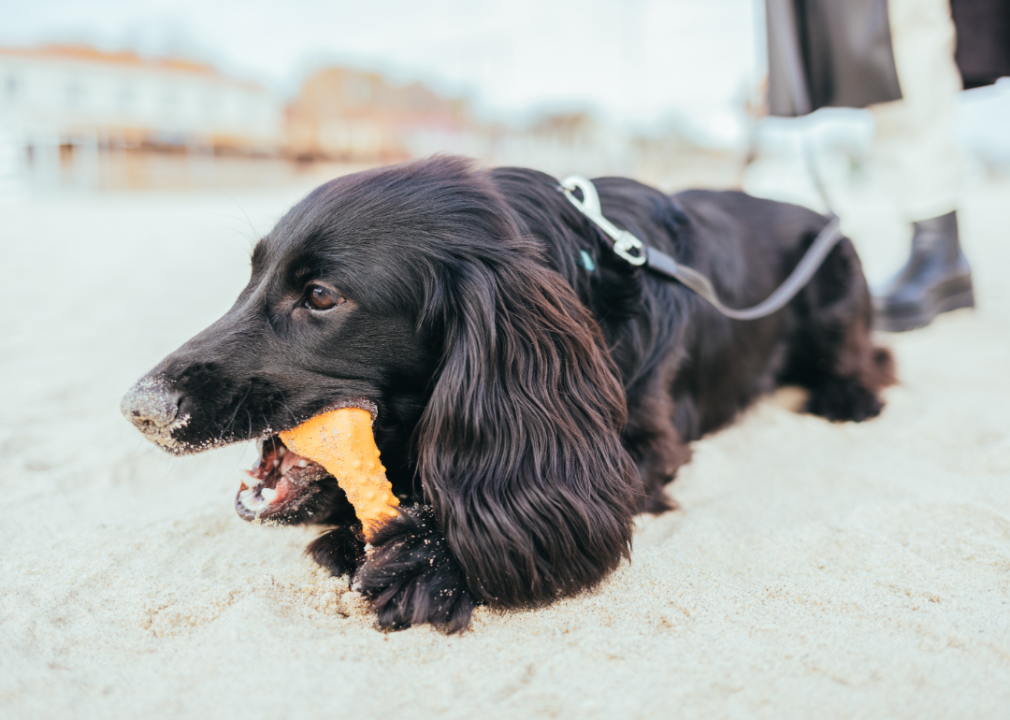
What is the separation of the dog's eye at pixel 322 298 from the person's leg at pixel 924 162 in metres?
2.89

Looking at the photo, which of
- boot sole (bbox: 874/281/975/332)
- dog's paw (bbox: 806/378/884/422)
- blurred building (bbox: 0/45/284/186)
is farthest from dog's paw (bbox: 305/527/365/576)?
blurred building (bbox: 0/45/284/186)

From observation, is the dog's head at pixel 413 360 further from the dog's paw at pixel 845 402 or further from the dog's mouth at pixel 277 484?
the dog's paw at pixel 845 402

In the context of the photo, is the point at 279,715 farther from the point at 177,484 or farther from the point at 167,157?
the point at 167,157

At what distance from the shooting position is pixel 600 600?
4.46 feet

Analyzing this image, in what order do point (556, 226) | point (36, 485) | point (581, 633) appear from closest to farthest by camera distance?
point (581, 633)
point (556, 226)
point (36, 485)

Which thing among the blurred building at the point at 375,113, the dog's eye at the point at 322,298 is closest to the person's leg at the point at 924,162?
the dog's eye at the point at 322,298

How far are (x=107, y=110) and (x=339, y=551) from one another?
35.1 meters

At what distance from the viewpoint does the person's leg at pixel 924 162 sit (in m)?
3.03

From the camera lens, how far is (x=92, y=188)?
1842cm

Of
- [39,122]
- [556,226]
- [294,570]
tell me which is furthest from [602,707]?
[39,122]

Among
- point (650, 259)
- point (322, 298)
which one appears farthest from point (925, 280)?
point (322, 298)

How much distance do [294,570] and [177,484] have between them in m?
0.69

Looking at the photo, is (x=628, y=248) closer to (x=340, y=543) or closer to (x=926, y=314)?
(x=340, y=543)

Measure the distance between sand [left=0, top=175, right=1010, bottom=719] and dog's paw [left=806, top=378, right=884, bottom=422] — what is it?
7cm
